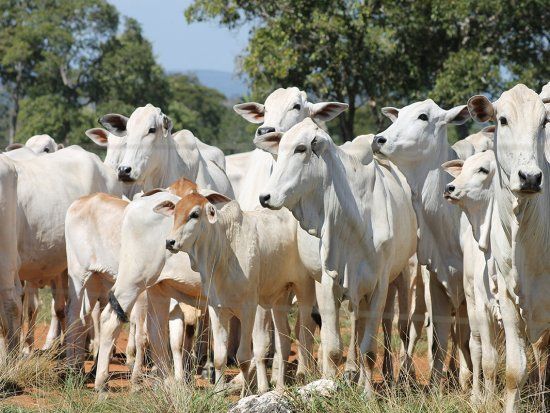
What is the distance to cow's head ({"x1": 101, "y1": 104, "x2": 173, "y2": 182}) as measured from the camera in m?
10.5

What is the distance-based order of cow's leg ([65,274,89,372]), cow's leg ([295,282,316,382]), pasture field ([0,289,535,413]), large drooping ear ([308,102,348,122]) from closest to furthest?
1. pasture field ([0,289,535,413])
2. cow's leg ([295,282,316,382])
3. cow's leg ([65,274,89,372])
4. large drooping ear ([308,102,348,122])

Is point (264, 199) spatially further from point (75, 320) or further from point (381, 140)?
point (75, 320)

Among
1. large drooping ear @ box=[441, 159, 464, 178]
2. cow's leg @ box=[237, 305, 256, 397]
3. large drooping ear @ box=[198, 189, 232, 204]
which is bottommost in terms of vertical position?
cow's leg @ box=[237, 305, 256, 397]

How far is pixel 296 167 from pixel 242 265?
4.18 ft

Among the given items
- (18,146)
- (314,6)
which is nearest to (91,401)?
(18,146)

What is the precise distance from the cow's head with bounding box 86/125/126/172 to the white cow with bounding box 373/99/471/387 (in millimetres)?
4004

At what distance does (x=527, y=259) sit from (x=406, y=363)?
2.64 metres

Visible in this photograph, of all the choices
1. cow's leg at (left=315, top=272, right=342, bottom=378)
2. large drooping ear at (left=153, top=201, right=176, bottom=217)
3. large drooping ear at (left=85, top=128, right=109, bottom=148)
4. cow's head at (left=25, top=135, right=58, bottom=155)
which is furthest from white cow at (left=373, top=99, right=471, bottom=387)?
cow's head at (left=25, top=135, right=58, bottom=155)

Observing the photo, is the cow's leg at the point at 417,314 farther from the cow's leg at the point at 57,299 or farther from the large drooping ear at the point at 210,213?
the cow's leg at the point at 57,299

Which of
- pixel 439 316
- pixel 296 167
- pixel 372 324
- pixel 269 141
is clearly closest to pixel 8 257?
pixel 269 141

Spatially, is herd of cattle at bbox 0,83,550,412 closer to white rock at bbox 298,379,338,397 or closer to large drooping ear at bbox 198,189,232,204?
large drooping ear at bbox 198,189,232,204

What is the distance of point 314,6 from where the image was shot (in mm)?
21094

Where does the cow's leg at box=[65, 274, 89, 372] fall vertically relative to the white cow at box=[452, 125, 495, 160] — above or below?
below

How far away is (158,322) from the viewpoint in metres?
9.75
